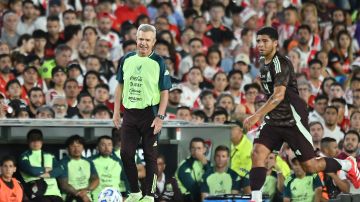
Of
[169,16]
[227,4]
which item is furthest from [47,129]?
[227,4]

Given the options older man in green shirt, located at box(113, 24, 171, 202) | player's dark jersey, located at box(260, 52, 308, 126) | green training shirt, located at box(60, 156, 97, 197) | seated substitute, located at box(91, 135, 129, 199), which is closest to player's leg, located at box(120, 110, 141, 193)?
older man in green shirt, located at box(113, 24, 171, 202)

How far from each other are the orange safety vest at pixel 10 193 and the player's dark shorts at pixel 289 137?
13.8 ft

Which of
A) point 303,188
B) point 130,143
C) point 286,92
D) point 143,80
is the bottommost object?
point 303,188

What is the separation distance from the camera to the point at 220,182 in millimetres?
19094

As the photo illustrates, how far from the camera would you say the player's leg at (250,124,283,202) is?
581 inches

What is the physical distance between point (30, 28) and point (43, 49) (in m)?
0.67

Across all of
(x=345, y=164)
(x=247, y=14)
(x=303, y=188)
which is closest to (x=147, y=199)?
(x=345, y=164)

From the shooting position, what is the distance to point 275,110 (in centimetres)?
1501

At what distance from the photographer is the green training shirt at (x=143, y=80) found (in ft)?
49.1

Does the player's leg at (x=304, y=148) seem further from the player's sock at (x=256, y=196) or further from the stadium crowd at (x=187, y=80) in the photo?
the stadium crowd at (x=187, y=80)

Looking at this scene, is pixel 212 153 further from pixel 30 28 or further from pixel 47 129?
pixel 30 28

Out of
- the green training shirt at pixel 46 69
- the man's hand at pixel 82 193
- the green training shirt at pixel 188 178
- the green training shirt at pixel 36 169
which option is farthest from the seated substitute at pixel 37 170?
the green training shirt at pixel 46 69

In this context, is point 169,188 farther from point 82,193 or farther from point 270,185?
point 270,185

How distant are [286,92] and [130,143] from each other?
212cm
